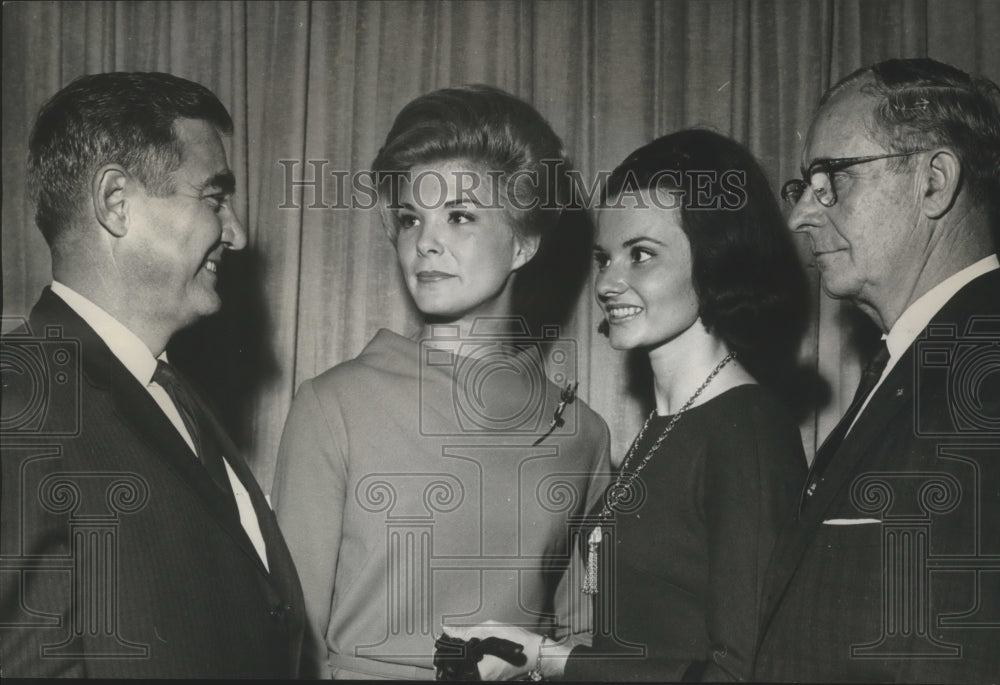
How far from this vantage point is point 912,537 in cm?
189

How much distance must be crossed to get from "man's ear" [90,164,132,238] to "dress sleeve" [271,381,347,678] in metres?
0.52

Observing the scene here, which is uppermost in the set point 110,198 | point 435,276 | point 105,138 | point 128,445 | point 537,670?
point 105,138

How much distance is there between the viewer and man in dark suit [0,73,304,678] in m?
1.78

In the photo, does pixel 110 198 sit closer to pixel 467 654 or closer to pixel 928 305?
pixel 467 654

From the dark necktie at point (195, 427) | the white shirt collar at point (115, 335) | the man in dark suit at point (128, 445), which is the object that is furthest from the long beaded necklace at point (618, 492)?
the white shirt collar at point (115, 335)

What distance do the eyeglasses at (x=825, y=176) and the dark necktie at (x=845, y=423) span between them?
0.30 m

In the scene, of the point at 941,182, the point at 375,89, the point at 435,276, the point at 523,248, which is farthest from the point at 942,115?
the point at 375,89

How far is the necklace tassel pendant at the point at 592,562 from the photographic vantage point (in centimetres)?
197

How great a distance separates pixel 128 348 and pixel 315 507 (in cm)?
46

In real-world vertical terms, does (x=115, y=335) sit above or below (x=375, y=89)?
below

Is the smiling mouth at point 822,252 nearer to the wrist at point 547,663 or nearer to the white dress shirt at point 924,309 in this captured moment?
the white dress shirt at point 924,309

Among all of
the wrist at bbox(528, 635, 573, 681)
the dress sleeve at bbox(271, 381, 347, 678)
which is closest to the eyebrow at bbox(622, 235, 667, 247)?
the dress sleeve at bbox(271, 381, 347, 678)

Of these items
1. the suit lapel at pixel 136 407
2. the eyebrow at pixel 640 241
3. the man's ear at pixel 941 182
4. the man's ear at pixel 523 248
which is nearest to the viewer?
the suit lapel at pixel 136 407

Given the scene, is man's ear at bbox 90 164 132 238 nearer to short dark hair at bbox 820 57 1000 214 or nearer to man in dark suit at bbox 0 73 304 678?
man in dark suit at bbox 0 73 304 678
